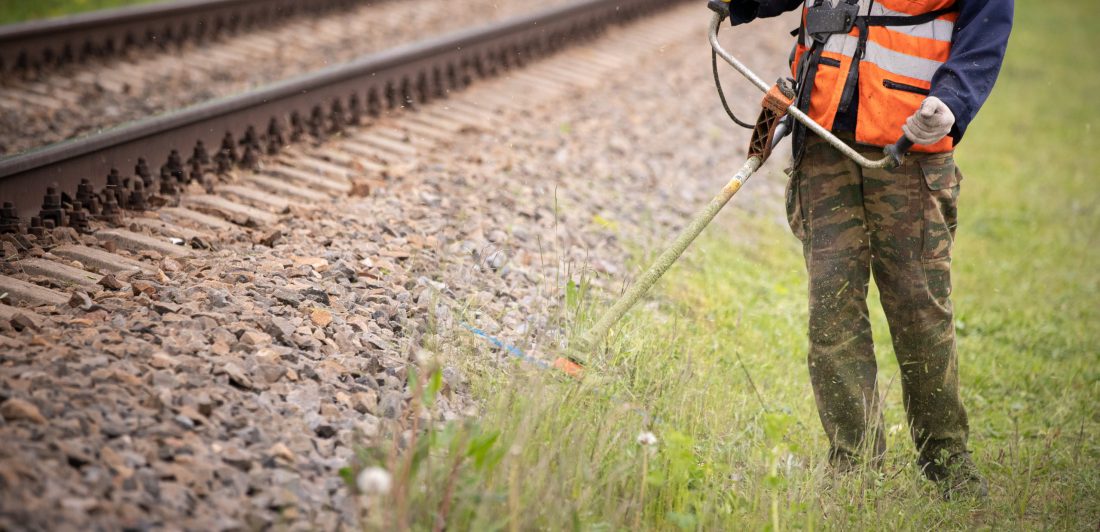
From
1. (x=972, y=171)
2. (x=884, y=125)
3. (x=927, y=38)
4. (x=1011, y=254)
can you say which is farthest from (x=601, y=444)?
(x=972, y=171)

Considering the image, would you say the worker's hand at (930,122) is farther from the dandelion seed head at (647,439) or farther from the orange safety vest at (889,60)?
the dandelion seed head at (647,439)

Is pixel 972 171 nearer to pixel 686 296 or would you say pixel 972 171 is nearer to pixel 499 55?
pixel 499 55

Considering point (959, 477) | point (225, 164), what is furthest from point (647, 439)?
point (225, 164)

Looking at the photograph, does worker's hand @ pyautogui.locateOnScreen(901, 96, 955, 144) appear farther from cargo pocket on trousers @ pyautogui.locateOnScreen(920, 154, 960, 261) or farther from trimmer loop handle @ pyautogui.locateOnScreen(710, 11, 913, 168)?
cargo pocket on trousers @ pyautogui.locateOnScreen(920, 154, 960, 261)

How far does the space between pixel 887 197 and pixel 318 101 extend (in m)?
3.78

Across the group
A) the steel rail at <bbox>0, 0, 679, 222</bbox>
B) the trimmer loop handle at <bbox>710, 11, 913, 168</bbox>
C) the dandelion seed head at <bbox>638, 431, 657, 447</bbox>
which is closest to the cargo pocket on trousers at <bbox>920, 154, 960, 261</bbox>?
the trimmer loop handle at <bbox>710, 11, 913, 168</bbox>

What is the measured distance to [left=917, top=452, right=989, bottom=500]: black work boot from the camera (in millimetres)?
3588

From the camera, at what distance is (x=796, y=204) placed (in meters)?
3.64

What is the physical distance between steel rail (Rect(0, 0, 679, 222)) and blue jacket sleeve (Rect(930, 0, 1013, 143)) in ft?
11.9

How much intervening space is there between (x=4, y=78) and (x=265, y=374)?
4.49m

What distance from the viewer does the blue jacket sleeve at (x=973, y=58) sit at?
304 cm

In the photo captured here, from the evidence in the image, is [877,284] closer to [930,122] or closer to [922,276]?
[922,276]

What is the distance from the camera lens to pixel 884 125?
3213mm

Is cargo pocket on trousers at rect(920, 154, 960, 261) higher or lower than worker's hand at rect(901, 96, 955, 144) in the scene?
lower
